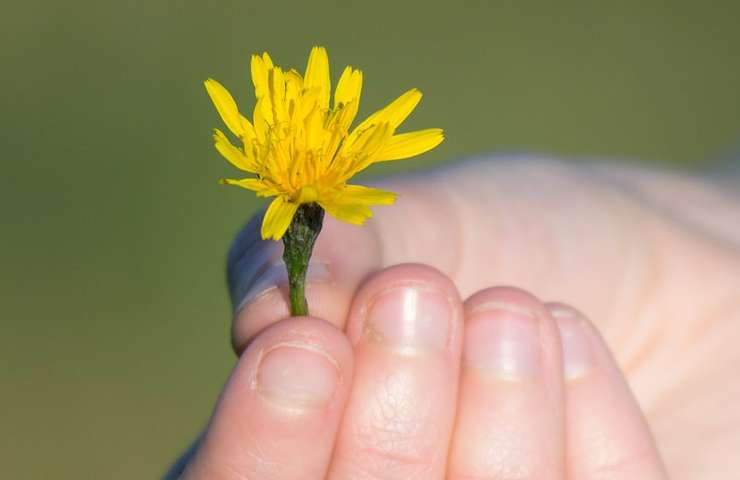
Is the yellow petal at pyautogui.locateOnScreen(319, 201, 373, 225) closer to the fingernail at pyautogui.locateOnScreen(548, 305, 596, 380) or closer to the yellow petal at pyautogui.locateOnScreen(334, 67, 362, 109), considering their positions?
the yellow petal at pyautogui.locateOnScreen(334, 67, 362, 109)

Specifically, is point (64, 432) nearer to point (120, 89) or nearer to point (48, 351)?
point (48, 351)

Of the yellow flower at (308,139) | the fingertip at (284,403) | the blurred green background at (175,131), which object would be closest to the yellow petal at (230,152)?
the yellow flower at (308,139)

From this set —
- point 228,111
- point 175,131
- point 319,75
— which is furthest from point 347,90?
point 175,131

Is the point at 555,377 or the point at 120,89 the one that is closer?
the point at 555,377

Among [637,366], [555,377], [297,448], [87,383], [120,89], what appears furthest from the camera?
[120,89]

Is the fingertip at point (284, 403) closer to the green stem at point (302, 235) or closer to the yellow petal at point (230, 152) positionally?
the green stem at point (302, 235)

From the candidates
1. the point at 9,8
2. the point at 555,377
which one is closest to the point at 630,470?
the point at 555,377

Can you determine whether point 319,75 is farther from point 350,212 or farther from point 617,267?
point 617,267
